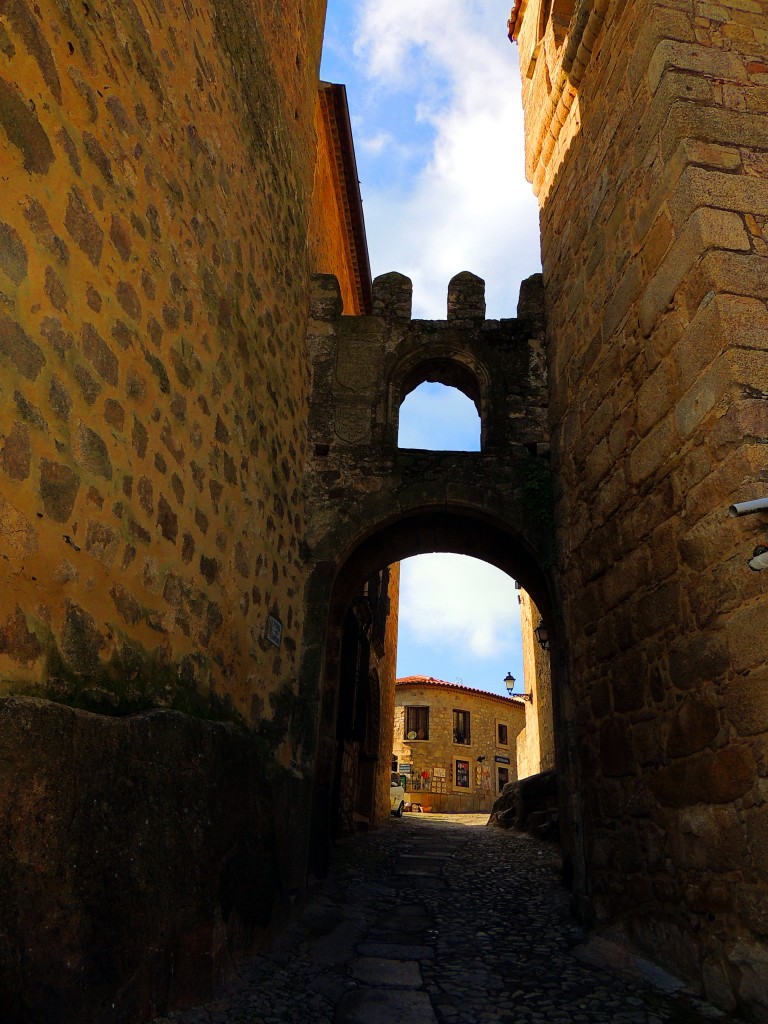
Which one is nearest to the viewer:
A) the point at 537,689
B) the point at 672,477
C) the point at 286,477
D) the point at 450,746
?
the point at 672,477

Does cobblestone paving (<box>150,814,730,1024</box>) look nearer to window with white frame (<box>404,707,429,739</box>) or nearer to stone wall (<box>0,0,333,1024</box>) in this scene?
stone wall (<box>0,0,333,1024</box>)

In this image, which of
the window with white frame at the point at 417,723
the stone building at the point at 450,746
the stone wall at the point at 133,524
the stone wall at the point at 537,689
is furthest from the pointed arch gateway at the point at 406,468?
the window with white frame at the point at 417,723

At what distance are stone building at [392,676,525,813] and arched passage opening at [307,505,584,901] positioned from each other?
19.4 metres

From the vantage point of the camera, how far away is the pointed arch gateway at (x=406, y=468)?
5762 millimetres

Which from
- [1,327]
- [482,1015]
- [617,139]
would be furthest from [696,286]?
[482,1015]

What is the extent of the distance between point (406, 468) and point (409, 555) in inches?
44.9

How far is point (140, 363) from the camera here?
312cm

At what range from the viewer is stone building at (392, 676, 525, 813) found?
2506cm

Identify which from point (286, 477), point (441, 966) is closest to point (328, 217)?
point (286, 477)

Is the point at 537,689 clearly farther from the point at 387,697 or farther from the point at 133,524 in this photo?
the point at 133,524

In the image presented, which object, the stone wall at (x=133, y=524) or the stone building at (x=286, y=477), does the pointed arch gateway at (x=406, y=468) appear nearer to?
the stone building at (x=286, y=477)

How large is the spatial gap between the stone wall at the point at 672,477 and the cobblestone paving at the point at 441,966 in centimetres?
33

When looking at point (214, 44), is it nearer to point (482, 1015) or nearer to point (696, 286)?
point (696, 286)

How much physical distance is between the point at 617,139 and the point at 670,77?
2.34 feet
